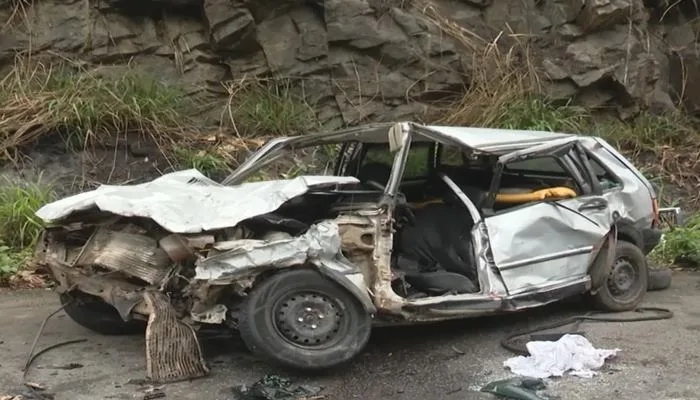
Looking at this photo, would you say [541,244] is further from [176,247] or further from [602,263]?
[176,247]

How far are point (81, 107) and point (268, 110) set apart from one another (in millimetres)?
2565

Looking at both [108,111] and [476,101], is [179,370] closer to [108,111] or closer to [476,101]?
[108,111]

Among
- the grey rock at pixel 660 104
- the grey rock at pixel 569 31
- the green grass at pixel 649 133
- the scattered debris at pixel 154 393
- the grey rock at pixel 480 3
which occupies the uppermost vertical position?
the grey rock at pixel 480 3

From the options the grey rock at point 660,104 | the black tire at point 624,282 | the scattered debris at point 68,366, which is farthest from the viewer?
the grey rock at point 660,104

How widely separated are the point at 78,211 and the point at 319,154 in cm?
378

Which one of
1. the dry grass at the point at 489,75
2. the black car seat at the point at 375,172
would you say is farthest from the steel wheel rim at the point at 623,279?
the dry grass at the point at 489,75

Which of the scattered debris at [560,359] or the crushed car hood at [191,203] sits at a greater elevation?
the crushed car hood at [191,203]

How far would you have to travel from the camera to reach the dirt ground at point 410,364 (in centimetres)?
510

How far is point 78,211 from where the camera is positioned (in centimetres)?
551

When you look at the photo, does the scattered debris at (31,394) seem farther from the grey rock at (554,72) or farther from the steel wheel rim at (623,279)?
the grey rock at (554,72)

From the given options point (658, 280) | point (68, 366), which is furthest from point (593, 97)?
point (68, 366)

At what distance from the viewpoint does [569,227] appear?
20.9 ft

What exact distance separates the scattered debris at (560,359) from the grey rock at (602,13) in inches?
326

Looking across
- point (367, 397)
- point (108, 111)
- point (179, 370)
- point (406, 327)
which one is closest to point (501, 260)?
point (406, 327)
